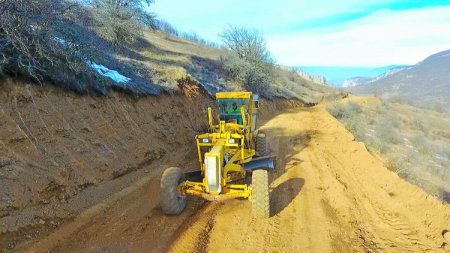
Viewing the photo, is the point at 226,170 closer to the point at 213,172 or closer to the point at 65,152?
the point at 213,172

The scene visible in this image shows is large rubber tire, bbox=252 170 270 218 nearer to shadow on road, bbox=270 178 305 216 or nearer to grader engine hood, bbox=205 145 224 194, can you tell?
shadow on road, bbox=270 178 305 216

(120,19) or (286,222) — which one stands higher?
(120,19)

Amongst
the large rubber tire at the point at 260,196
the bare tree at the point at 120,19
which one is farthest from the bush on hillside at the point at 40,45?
the bare tree at the point at 120,19

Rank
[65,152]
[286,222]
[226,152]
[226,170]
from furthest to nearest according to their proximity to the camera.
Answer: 1. [65,152]
2. [226,152]
3. [226,170]
4. [286,222]

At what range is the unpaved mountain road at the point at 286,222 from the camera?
6.91 m

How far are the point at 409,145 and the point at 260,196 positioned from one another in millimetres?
25228

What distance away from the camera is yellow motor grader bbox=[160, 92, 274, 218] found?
7844 mm

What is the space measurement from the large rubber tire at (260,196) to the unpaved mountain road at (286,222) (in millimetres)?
212

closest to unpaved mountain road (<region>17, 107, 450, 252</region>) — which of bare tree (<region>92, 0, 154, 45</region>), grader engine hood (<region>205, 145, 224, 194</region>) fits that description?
grader engine hood (<region>205, 145, 224, 194</region>)

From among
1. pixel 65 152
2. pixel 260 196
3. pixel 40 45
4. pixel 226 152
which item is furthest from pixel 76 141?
pixel 260 196

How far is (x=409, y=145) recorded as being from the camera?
28984 millimetres

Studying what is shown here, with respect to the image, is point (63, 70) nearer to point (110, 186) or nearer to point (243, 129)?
point (110, 186)

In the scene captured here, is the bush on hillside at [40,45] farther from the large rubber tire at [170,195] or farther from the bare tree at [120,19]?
the bare tree at [120,19]

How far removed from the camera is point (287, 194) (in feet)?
31.7
